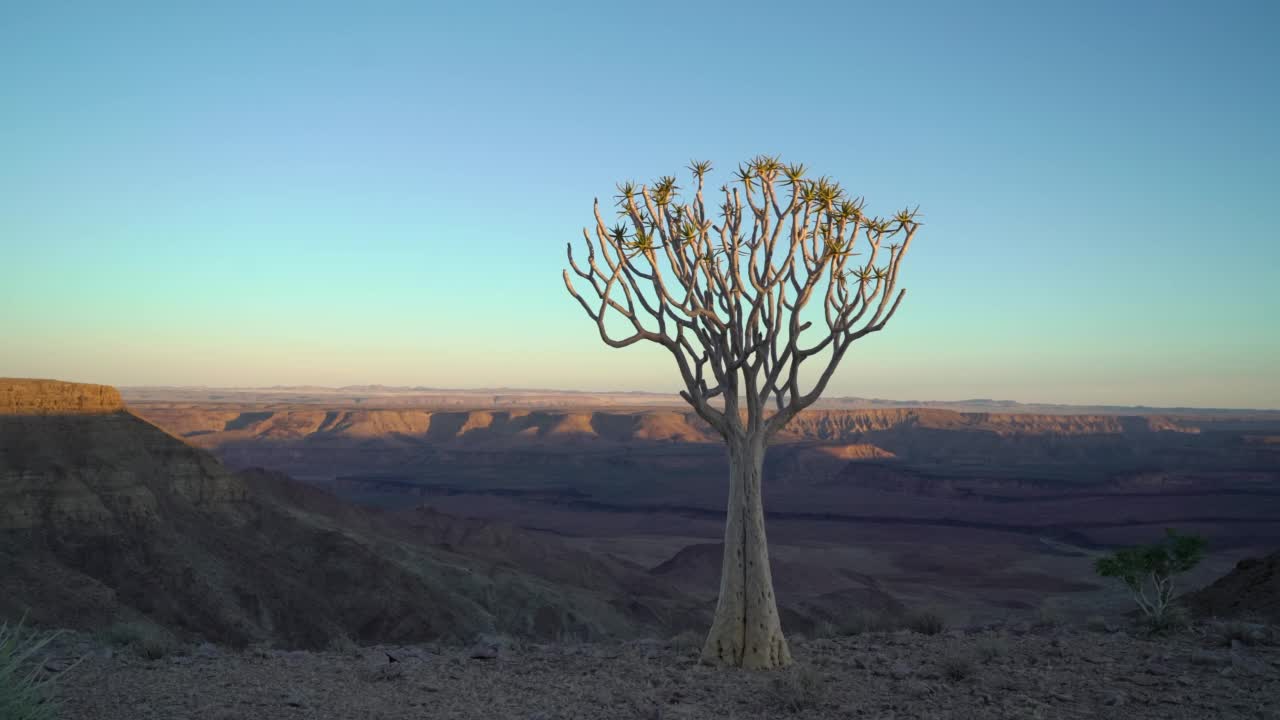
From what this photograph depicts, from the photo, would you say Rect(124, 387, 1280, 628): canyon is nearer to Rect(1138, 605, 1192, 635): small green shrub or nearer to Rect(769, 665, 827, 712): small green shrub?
Rect(1138, 605, 1192, 635): small green shrub

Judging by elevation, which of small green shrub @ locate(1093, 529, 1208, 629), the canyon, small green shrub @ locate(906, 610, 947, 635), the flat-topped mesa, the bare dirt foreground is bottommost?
the canyon

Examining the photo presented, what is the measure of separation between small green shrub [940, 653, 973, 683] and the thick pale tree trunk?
1.95 metres

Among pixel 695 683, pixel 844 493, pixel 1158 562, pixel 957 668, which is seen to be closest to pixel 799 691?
pixel 695 683

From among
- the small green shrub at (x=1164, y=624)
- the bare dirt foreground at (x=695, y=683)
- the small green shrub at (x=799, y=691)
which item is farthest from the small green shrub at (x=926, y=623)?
the small green shrub at (x=799, y=691)

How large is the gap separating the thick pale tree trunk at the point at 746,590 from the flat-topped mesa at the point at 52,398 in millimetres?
32460

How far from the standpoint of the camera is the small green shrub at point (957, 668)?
10.2 metres

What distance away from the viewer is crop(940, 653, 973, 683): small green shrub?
1022cm

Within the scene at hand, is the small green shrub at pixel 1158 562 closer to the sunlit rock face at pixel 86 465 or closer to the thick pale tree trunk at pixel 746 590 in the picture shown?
the thick pale tree trunk at pixel 746 590

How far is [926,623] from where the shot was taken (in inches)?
557

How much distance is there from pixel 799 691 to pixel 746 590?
240cm

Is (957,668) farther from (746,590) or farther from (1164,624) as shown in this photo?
(1164,624)

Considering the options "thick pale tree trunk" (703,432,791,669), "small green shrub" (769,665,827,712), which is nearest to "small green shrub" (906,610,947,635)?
"thick pale tree trunk" (703,432,791,669)

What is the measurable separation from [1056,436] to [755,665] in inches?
7309

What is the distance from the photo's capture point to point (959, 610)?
5416 centimetres
